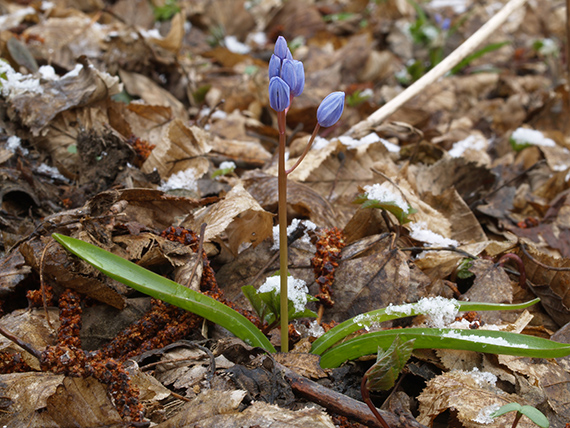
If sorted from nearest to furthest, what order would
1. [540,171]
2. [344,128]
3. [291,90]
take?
[291,90] → [540,171] → [344,128]

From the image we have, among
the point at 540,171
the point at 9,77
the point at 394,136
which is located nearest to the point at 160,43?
the point at 9,77

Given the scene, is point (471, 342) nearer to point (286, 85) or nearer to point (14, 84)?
point (286, 85)

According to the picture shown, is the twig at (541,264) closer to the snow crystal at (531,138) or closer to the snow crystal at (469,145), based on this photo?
the snow crystal at (469,145)

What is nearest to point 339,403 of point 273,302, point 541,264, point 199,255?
point 273,302

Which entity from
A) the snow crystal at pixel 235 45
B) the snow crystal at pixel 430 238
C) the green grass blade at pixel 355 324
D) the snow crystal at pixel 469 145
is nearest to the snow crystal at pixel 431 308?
the green grass blade at pixel 355 324

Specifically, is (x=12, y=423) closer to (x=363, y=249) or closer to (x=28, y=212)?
(x=28, y=212)

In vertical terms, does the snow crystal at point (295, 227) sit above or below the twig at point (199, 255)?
below
